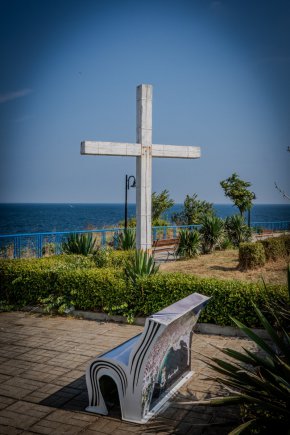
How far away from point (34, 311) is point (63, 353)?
2.53m

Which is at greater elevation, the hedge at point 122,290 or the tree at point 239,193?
the tree at point 239,193

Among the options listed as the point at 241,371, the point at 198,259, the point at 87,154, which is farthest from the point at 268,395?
the point at 198,259

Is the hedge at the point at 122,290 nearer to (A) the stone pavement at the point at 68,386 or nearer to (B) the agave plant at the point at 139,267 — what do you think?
(B) the agave plant at the point at 139,267

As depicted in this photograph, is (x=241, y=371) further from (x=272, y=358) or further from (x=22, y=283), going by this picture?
(x=22, y=283)

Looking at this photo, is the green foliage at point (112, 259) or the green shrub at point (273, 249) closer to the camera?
the green foliage at point (112, 259)

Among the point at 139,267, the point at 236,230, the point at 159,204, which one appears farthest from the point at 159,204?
the point at 139,267

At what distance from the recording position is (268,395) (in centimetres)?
329

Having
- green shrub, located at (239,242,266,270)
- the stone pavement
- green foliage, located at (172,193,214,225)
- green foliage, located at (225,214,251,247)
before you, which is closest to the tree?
green foliage, located at (172,193,214,225)

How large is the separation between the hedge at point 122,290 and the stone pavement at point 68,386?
0.38m

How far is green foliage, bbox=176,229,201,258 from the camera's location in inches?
601

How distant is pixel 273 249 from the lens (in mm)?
13625

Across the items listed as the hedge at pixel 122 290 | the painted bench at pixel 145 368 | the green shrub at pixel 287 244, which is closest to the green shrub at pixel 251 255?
the green shrub at pixel 287 244

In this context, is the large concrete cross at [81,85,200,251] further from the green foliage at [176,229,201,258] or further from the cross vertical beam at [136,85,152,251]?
the green foliage at [176,229,201,258]

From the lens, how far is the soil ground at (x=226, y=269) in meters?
11.2
